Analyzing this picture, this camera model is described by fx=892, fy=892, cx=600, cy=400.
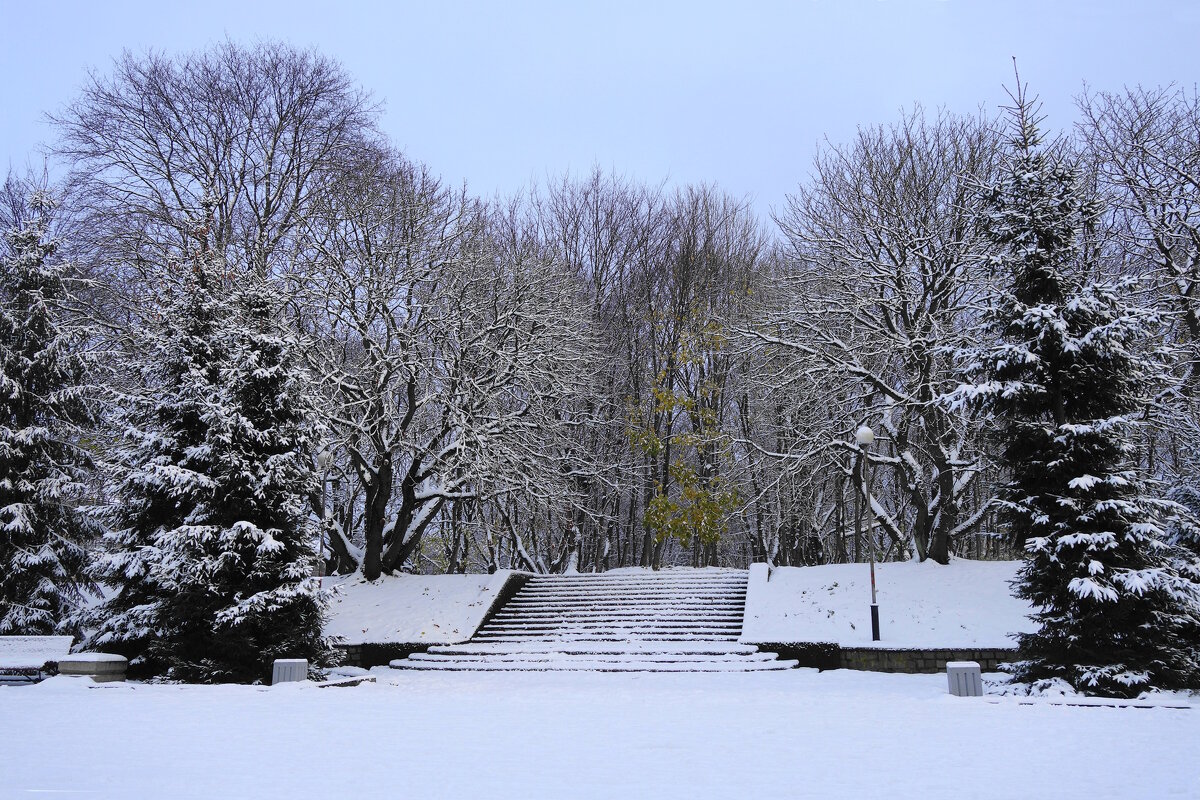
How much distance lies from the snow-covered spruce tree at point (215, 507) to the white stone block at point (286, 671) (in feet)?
3.39

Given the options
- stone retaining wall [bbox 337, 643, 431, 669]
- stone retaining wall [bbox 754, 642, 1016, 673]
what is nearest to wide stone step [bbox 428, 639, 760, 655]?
stone retaining wall [bbox 337, 643, 431, 669]

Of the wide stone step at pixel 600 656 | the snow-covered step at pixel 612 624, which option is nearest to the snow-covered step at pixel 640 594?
the snow-covered step at pixel 612 624

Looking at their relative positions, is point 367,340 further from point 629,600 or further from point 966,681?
point 966,681

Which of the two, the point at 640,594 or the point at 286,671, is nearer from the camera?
the point at 286,671

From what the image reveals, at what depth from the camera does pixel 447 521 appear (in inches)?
1254

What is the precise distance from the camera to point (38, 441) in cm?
1955

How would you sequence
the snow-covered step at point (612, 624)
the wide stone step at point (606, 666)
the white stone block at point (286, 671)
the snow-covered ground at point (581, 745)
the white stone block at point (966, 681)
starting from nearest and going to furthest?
the snow-covered ground at point (581, 745)
the white stone block at point (966, 681)
the white stone block at point (286, 671)
the wide stone step at point (606, 666)
the snow-covered step at point (612, 624)

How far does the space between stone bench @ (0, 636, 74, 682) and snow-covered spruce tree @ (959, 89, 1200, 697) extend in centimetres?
1416

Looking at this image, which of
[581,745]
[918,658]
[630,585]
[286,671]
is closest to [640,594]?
[630,585]

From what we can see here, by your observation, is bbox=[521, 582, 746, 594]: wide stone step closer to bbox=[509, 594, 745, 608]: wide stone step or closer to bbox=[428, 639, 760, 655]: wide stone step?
bbox=[509, 594, 745, 608]: wide stone step

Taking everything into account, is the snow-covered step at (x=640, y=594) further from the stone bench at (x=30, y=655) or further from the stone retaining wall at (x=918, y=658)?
the stone bench at (x=30, y=655)

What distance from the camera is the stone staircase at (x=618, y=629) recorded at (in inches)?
620

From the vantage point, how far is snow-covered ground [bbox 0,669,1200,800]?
5965 mm

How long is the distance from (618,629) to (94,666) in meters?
9.30
